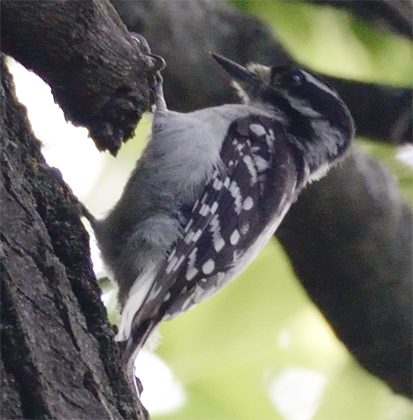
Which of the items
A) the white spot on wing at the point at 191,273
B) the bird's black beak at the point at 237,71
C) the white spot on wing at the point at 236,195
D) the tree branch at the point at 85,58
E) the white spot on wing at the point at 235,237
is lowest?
the white spot on wing at the point at 191,273

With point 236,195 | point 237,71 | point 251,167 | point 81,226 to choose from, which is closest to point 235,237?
point 236,195

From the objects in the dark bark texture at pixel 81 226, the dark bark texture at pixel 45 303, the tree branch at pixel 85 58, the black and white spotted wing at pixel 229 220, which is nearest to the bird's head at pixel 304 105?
the dark bark texture at pixel 81 226

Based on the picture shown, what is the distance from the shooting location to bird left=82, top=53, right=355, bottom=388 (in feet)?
9.07

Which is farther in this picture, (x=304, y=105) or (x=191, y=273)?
(x=304, y=105)

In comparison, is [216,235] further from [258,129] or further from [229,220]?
[258,129]

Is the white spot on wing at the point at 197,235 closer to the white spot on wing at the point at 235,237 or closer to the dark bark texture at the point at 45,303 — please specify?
the white spot on wing at the point at 235,237

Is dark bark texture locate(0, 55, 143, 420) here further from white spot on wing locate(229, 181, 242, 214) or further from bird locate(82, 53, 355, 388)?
white spot on wing locate(229, 181, 242, 214)

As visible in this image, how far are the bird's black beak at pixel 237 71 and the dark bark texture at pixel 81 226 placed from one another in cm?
5

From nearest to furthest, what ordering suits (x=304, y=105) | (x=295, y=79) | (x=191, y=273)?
(x=191, y=273)
(x=295, y=79)
(x=304, y=105)

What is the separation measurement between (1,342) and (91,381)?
0.24 meters

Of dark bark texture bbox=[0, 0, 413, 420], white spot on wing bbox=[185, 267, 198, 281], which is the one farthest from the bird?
dark bark texture bbox=[0, 0, 413, 420]

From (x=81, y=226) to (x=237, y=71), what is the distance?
5.31 feet

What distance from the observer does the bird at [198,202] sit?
2.77 m

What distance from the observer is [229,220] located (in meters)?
2.94
